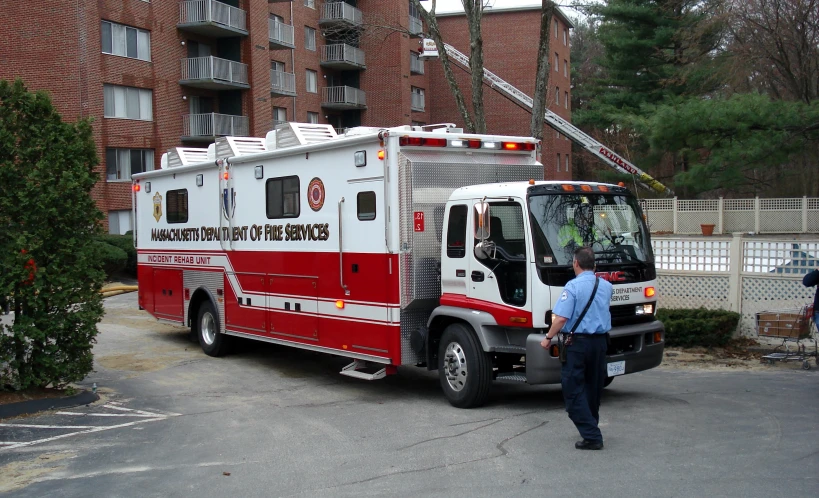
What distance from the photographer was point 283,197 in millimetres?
11195

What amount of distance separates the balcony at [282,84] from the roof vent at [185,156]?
1027 inches

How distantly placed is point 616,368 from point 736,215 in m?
30.1

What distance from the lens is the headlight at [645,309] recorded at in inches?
339

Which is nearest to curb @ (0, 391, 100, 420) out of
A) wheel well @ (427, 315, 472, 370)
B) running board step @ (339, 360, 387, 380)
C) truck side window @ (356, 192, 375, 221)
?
running board step @ (339, 360, 387, 380)

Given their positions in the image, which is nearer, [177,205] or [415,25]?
[177,205]

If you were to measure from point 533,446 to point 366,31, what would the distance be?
14594mm

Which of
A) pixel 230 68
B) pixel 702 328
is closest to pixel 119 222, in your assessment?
pixel 230 68

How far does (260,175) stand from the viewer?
11.6m

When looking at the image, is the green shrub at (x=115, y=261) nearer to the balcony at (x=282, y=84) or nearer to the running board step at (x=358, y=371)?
the balcony at (x=282, y=84)

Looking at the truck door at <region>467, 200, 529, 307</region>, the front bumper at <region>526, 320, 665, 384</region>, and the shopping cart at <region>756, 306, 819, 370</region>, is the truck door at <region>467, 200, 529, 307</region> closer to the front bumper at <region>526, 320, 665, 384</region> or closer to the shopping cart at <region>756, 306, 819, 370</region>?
the front bumper at <region>526, 320, 665, 384</region>

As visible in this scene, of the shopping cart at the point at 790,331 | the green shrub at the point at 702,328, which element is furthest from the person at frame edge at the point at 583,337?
the green shrub at the point at 702,328

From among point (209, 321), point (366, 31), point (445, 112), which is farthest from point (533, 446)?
point (445, 112)

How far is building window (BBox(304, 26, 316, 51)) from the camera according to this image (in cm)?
4403

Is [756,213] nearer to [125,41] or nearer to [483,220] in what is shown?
[125,41]
